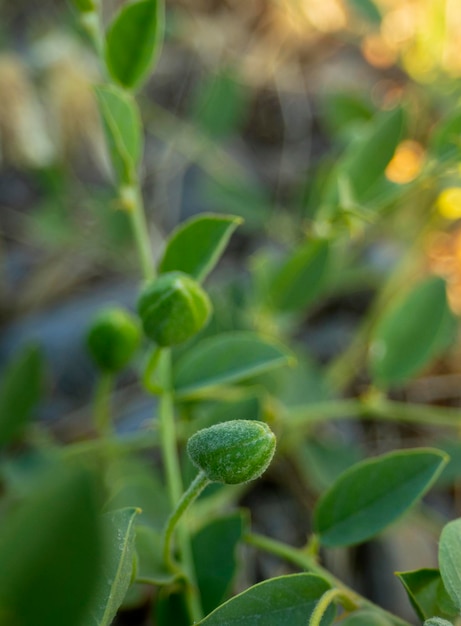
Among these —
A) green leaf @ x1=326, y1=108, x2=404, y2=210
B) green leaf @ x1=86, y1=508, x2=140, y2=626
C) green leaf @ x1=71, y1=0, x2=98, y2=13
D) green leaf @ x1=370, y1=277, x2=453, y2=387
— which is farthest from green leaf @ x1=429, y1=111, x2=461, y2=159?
green leaf @ x1=86, y1=508, x2=140, y2=626

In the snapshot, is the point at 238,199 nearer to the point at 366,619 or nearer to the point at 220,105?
the point at 220,105

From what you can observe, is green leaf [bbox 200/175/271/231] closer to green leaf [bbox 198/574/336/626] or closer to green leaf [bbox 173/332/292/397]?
green leaf [bbox 173/332/292/397]

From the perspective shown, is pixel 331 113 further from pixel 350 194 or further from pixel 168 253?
pixel 168 253

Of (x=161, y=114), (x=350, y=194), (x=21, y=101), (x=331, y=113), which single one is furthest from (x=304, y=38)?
(x=350, y=194)

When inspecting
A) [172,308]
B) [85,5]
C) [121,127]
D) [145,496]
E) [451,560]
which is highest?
[85,5]

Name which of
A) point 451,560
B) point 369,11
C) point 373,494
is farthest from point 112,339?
point 369,11

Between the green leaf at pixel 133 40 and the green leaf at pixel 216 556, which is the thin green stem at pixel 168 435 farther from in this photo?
the green leaf at pixel 133 40
